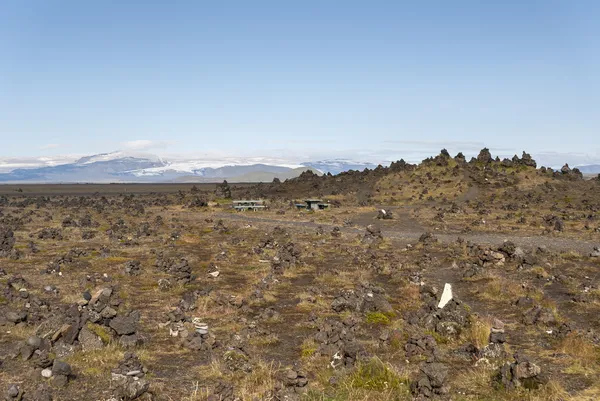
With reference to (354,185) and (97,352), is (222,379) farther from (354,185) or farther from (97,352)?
(354,185)

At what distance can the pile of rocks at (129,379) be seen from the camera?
11102 millimetres

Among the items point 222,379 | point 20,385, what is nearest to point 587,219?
point 222,379

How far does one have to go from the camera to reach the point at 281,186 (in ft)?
357

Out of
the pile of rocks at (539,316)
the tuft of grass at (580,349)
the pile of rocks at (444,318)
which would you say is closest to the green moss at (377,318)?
the pile of rocks at (444,318)

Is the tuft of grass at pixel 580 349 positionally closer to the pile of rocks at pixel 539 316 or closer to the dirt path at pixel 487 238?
the pile of rocks at pixel 539 316

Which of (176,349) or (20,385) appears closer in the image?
(20,385)

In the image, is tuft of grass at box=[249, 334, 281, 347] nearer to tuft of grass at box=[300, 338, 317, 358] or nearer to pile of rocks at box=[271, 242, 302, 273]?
tuft of grass at box=[300, 338, 317, 358]

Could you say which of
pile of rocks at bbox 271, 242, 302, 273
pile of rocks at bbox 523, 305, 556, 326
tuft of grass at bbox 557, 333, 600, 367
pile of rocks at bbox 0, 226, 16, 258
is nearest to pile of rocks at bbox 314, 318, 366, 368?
tuft of grass at bbox 557, 333, 600, 367

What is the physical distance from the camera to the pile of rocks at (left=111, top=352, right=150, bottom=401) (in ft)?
36.4

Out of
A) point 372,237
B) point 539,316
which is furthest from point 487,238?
point 539,316

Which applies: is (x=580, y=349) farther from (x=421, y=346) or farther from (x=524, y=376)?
(x=421, y=346)

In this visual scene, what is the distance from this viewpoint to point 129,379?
11680mm

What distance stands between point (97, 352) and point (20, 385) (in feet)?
7.70

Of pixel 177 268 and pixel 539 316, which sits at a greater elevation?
pixel 177 268
